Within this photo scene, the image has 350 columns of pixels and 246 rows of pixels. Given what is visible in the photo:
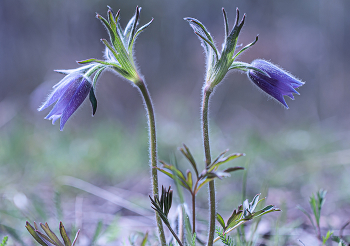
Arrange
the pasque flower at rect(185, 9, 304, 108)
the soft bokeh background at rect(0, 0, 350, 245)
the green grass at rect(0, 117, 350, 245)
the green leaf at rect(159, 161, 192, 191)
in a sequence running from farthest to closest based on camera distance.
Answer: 1. the soft bokeh background at rect(0, 0, 350, 245)
2. the green grass at rect(0, 117, 350, 245)
3. the pasque flower at rect(185, 9, 304, 108)
4. the green leaf at rect(159, 161, 192, 191)

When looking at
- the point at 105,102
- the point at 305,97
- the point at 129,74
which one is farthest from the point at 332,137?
the point at 105,102

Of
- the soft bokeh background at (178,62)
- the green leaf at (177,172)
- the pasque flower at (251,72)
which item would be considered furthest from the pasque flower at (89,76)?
the soft bokeh background at (178,62)

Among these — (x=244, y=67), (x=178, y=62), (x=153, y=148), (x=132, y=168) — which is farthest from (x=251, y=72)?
(x=178, y=62)

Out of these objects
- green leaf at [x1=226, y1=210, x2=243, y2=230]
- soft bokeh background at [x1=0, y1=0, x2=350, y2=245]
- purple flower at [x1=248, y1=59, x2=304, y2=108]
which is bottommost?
green leaf at [x1=226, y1=210, x2=243, y2=230]

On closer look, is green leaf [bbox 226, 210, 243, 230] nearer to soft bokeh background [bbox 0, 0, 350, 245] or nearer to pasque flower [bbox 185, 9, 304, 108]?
pasque flower [bbox 185, 9, 304, 108]

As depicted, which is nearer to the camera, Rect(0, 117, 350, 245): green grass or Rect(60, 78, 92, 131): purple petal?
Rect(60, 78, 92, 131): purple petal

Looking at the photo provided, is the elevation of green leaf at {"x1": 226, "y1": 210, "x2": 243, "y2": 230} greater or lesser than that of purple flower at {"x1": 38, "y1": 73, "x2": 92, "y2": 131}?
lesser

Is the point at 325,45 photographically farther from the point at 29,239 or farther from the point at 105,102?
the point at 29,239

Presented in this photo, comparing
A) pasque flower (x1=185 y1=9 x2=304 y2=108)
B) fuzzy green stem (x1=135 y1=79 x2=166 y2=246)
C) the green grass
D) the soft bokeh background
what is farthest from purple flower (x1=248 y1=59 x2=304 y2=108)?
the soft bokeh background

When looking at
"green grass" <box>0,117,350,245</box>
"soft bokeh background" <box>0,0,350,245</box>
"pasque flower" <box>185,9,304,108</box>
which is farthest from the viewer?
"soft bokeh background" <box>0,0,350,245</box>
